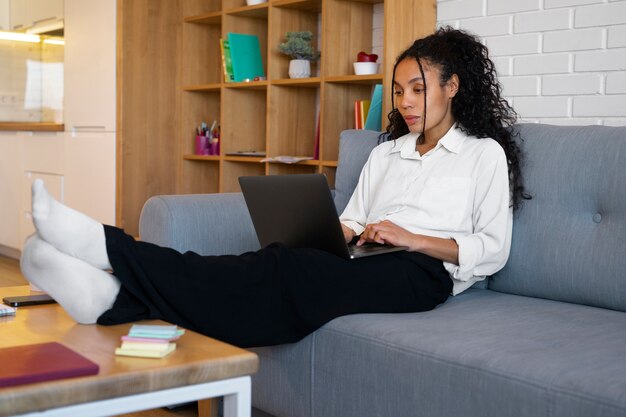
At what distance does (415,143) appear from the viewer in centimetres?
243

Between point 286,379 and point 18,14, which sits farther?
point 18,14

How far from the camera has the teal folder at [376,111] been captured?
128 inches

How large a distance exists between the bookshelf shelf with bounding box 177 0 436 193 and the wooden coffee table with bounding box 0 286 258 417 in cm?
196

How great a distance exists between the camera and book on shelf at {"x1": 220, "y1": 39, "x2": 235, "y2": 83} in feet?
13.5

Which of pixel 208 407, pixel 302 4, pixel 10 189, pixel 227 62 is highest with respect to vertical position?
pixel 302 4

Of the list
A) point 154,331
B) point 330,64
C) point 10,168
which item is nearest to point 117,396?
point 154,331

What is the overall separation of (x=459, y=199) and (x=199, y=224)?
0.78 metres

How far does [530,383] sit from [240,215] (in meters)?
1.30

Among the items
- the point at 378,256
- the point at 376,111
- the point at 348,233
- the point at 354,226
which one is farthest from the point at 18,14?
the point at 378,256

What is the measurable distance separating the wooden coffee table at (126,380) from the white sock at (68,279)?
0.04 m

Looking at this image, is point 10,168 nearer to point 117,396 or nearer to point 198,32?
point 198,32

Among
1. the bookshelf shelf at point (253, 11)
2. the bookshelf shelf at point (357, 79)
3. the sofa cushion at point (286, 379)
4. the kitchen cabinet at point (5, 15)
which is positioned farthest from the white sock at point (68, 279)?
the kitchen cabinet at point (5, 15)

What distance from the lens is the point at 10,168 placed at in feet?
18.2

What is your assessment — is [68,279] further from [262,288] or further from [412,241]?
[412,241]
